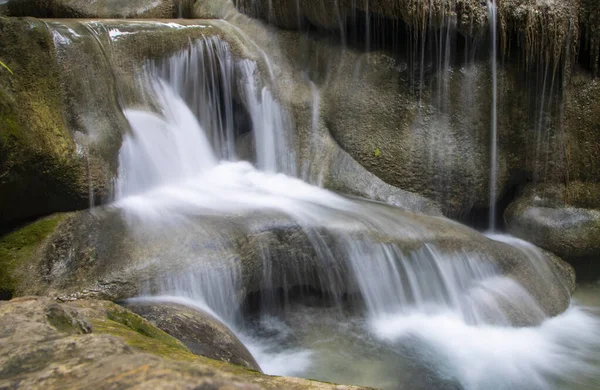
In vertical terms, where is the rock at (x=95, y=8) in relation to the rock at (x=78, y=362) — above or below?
above

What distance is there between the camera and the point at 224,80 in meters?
6.95

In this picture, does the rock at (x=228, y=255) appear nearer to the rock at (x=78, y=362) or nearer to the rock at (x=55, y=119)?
the rock at (x=55, y=119)

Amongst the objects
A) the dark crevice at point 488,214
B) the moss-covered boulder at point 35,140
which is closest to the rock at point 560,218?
the dark crevice at point 488,214

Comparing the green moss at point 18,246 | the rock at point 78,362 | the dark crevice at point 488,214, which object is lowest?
the dark crevice at point 488,214

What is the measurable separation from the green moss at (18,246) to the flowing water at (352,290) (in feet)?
2.36

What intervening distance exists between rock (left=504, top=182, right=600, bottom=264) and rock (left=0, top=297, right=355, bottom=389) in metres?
5.68

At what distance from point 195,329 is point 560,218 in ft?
16.3

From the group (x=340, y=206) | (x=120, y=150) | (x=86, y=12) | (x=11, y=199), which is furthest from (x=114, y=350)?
(x=86, y=12)

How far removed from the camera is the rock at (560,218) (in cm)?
656

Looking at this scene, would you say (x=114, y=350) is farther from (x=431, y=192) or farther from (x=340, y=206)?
(x=431, y=192)

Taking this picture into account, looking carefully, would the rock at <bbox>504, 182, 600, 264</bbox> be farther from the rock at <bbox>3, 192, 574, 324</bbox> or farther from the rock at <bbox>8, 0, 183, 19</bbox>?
the rock at <bbox>8, 0, 183, 19</bbox>

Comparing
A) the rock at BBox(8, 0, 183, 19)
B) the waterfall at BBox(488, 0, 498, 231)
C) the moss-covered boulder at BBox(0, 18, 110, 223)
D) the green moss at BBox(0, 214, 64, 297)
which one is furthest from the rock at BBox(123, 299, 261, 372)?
the rock at BBox(8, 0, 183, 19)

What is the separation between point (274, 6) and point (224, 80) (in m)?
1.37

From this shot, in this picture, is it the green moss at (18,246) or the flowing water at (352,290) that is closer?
the green moss at (18,246)
